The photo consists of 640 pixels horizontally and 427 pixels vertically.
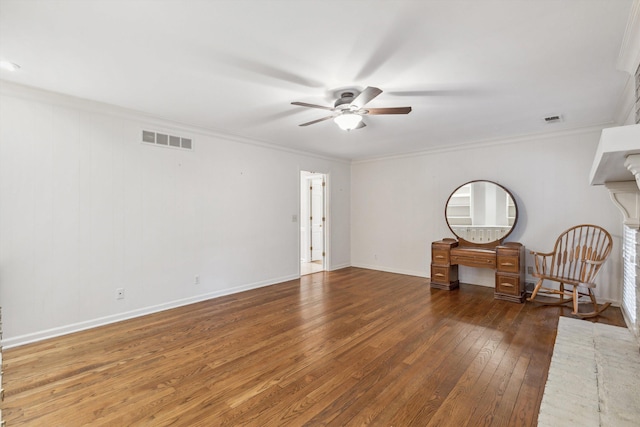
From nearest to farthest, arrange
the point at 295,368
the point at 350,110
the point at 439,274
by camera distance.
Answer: the point at 295,368, the point at 350,110, the point at 439,274

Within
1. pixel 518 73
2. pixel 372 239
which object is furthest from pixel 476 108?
pixel 372 239

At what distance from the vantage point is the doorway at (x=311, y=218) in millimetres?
7449

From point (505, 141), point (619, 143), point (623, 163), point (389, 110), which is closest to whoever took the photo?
point (619, 143)

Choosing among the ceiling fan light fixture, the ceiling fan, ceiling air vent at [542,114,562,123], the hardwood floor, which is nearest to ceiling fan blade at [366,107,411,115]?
the ceiling fan

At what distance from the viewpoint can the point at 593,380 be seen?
226cm

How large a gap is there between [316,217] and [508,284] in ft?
14.9

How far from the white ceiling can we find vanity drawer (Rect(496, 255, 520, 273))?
1.99 m

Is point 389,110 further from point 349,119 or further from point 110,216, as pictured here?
point 110,216

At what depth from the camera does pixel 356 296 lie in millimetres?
4551

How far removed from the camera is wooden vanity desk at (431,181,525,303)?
14.2ft

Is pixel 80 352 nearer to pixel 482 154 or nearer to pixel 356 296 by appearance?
pixel 356 296

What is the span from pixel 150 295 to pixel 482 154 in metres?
5.62

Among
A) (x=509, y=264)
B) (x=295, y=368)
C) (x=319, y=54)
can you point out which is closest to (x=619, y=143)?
(x=319, y=54)

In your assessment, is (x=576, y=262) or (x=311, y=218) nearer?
(x=576, y=262)
